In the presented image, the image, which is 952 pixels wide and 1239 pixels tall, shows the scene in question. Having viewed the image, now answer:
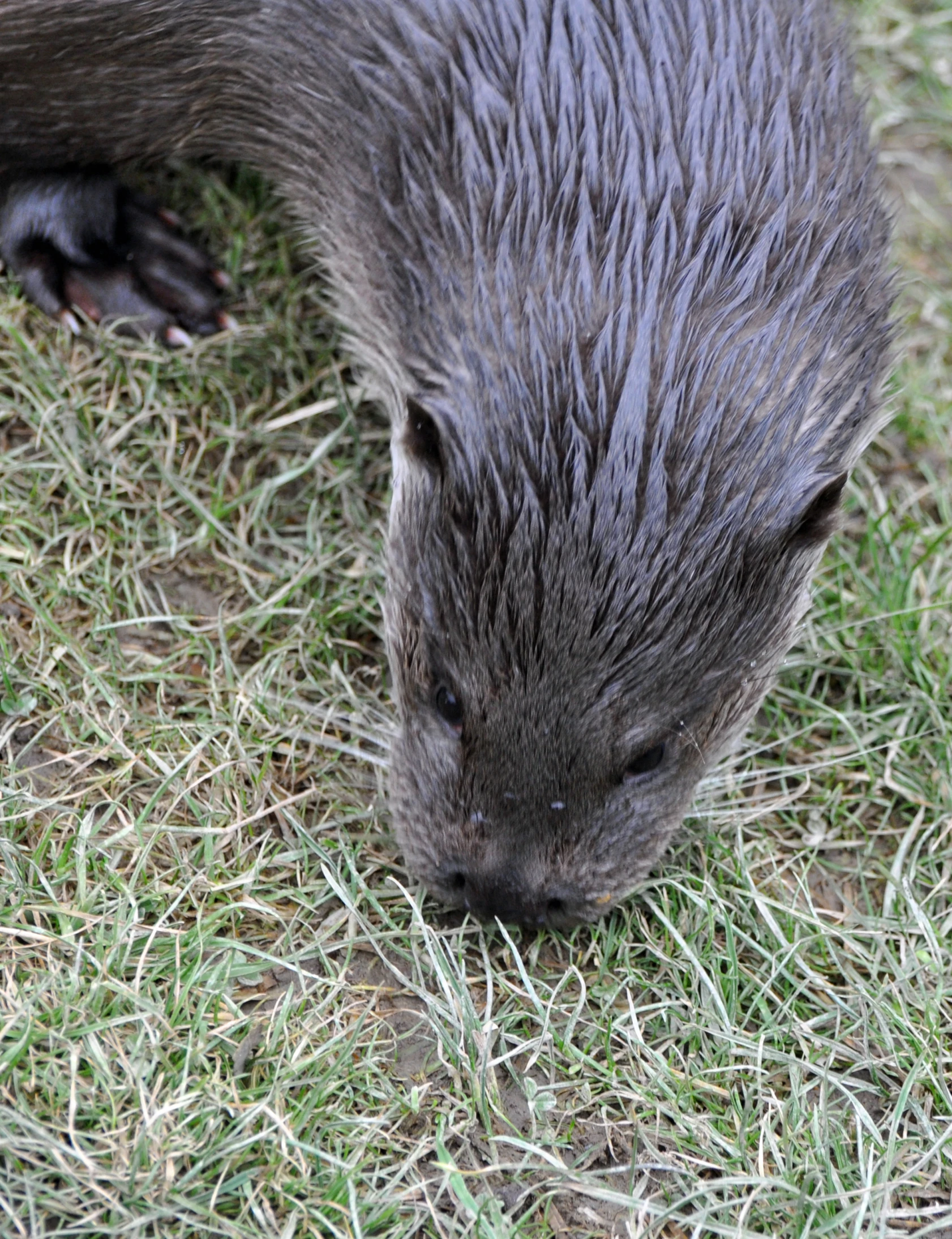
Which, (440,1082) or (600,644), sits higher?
(600,644)

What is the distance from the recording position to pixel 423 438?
7.44 feet

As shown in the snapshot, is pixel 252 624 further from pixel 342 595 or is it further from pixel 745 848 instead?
pixel 745 848

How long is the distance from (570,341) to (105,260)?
4.33ft

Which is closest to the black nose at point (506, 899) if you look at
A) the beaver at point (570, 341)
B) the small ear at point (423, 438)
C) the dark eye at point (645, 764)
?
the beaver at point (570, 341)

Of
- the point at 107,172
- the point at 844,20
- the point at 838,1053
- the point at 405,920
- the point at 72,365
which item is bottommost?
the point at 838,1053

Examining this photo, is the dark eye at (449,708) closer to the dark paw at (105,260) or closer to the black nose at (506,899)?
the black nose at (506,899)

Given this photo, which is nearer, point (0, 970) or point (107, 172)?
point (0, 970)

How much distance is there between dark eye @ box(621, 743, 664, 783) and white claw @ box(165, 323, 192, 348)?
135 cm

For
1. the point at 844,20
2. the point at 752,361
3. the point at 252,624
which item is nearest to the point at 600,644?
the point at 752,361

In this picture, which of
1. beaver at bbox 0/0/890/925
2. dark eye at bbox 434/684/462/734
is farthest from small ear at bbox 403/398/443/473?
dark eye at bbox 434/684/462/734

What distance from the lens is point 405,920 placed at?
2422mm

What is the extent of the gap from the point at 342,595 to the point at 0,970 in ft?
3.21

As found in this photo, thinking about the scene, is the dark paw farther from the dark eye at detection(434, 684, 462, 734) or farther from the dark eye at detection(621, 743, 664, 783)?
the dark eye at detection(621, 743, 664, 783)

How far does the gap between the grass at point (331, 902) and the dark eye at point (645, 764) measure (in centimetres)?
29
